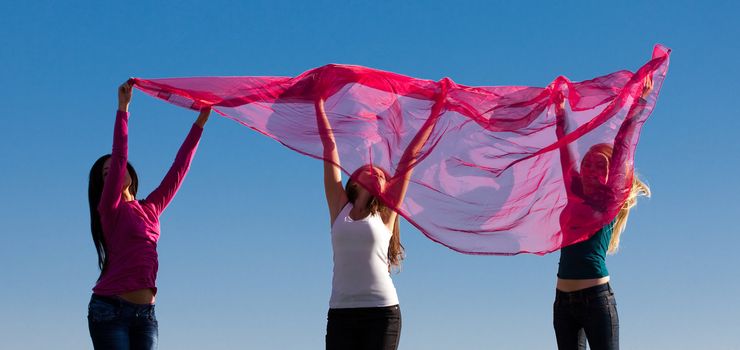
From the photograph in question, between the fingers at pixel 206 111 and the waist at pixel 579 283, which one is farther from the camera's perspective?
the fingers at pixel 206 111

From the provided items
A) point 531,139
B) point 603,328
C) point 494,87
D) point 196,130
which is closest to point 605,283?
point 603,328

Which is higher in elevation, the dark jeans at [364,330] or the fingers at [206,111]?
the fingers at [206,111]

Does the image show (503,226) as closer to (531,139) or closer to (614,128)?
(531,139)

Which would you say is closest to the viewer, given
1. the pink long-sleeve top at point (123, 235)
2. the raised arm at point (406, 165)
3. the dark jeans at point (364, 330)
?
the dark jeans at point (364, 330)

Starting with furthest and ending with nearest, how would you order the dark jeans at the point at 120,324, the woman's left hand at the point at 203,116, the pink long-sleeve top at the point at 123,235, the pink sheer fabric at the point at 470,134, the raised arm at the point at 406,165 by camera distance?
the woman's left hand at the point at 203,116 < the pink sheer fabric at the point at 470,134 < the raised arm at the point at 406,165 < the pink long-sleeve top at the point at 123,235 < the dark jeans at the point at 120,324

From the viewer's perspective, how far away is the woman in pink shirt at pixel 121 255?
5.96 m

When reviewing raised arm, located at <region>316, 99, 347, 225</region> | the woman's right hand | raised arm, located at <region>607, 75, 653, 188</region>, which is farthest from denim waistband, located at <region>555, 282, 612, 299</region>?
the woman's right hand

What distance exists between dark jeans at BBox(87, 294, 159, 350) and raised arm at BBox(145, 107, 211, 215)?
0.78m

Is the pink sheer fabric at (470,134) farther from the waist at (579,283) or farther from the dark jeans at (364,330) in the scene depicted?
the dark jeans at (364,330)

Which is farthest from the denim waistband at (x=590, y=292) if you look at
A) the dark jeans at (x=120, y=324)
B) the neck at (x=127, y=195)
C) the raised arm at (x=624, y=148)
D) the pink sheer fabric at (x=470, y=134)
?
the neck at (x=127, y=195)

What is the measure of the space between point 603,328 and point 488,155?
63.6 inches

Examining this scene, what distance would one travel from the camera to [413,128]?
6562mm

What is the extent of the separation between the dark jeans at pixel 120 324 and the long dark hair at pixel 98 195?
0.95 ft

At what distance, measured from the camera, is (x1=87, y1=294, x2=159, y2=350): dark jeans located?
5914 mm
